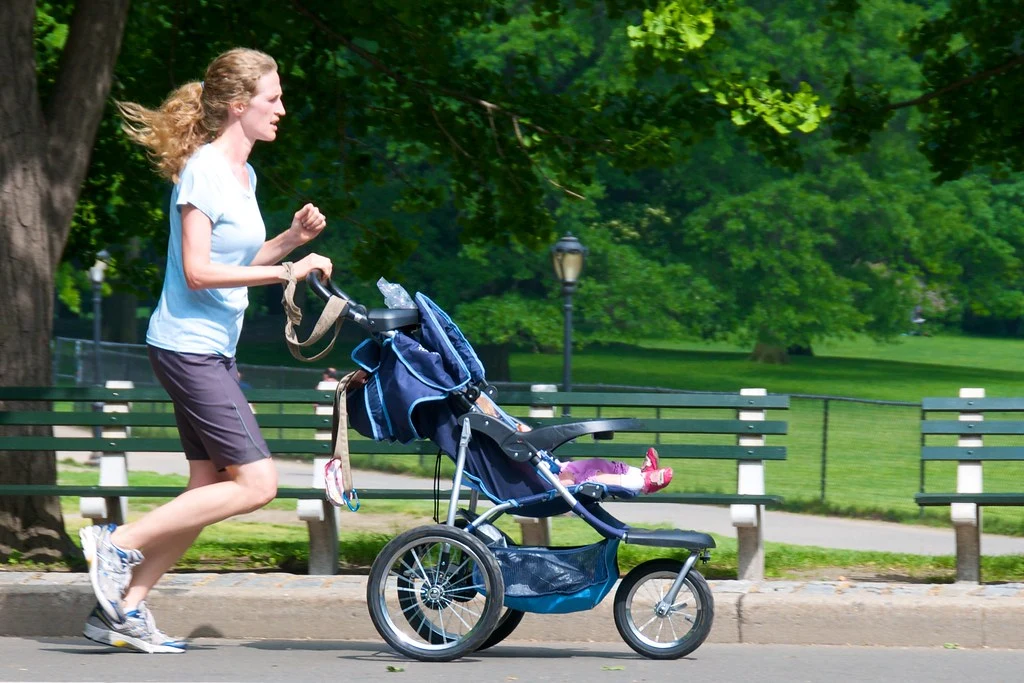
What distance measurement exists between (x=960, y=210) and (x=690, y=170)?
7.51 meters

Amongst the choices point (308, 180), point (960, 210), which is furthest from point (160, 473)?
point (960, 210)

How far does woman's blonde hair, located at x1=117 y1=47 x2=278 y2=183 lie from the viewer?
5812 mm

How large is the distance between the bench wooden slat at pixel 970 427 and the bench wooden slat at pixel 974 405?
0.06m

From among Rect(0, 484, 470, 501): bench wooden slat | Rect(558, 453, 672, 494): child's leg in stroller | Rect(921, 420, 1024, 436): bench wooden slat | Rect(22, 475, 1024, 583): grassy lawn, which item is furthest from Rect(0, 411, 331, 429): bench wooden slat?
Rect(921, 420, 1024, 436): bench wooden slat

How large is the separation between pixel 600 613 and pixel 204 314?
6.68 ft

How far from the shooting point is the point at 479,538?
5895mm

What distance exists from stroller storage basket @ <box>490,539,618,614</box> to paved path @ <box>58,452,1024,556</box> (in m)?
7.04

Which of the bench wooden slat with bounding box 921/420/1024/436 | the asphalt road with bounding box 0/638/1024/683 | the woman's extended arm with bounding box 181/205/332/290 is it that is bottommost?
the asphalt road with bounding box 0/638/1024/683

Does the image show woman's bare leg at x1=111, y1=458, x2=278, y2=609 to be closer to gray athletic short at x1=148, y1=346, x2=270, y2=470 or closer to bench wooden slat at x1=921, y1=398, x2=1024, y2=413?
gray athletic short at x1=148, y1=346, x2=270, y2=470

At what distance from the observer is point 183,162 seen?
5840mm

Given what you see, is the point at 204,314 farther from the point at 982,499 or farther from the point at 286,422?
the point at 982,499

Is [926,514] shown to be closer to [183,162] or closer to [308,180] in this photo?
[308,180]

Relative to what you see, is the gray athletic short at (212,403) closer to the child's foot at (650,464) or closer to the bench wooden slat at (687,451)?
the child's foot at (650,464)

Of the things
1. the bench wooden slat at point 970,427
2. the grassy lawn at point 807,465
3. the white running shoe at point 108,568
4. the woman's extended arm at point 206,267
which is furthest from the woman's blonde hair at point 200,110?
the bench wooden slat at point 970,427
